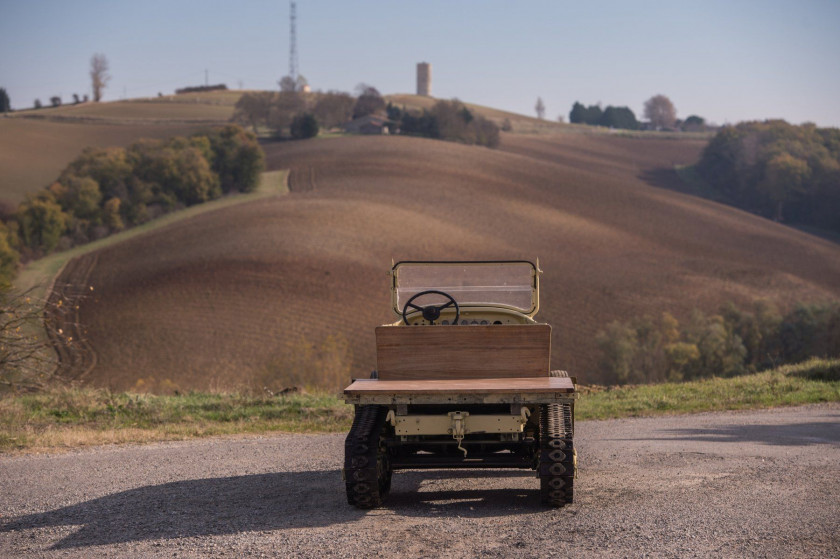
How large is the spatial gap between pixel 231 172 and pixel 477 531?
71529mm

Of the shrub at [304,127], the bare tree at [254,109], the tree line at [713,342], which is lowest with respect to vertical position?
the tree line at [713,342]

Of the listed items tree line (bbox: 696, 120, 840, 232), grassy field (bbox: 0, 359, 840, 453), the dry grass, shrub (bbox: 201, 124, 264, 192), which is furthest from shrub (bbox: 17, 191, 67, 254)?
tree line (bbox: 696, 120, 840, 232)

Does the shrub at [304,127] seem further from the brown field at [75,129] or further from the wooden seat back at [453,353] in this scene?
the wooden seat back at [453,353]

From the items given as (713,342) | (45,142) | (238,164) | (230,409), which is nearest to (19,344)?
(230,409)

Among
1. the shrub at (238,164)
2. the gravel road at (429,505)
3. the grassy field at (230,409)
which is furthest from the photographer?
the shrub at (238,164)

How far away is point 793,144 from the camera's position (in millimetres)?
91250

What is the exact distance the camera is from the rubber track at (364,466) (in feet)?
23.4

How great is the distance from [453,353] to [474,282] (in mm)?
1620

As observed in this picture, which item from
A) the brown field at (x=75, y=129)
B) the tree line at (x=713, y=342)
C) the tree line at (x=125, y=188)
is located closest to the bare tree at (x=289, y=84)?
the brown field at (x=75, y=129)

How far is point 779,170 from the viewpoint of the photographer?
8512cm

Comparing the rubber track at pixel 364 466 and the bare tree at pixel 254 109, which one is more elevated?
the bare tree at pixel 254 109

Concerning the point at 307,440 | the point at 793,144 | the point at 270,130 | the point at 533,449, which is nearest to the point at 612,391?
the point at 307,440

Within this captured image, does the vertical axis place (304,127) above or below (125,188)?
above

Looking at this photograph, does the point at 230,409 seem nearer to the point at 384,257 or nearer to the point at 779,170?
the point at 384,257
